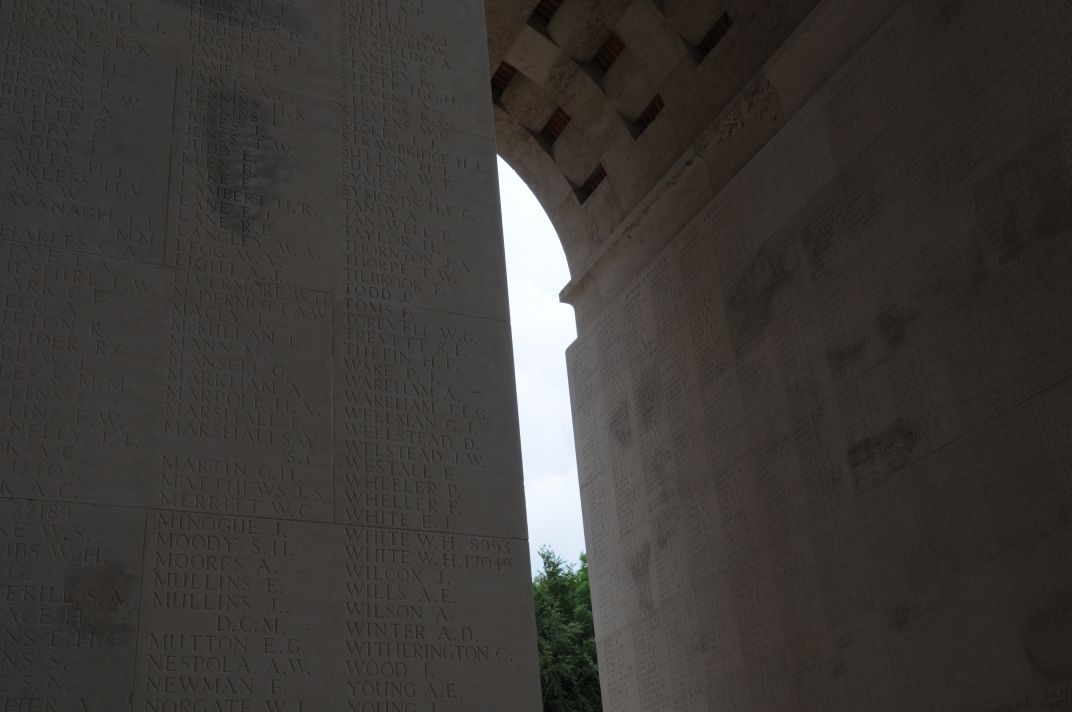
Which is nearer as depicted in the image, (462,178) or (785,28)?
(462,178)

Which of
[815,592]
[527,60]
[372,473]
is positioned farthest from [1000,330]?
[527,60]

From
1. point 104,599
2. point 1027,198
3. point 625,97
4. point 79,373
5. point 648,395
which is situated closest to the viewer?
point 104,599

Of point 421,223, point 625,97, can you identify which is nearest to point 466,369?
point 421,223

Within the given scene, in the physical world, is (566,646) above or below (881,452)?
above

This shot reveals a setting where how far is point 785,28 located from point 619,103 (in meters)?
4.14

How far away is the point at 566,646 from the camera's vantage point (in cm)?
3412

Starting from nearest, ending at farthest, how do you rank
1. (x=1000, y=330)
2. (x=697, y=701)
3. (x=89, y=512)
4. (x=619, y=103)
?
(x=89, y=512) → (x=1000, y=330) → (x=697, y=701) → (x=619, y=103)

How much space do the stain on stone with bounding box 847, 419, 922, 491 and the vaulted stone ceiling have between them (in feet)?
16.5

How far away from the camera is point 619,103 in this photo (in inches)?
746

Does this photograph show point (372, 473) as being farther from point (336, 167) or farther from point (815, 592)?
point (815, 592)

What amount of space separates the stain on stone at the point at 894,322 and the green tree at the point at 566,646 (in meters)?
19.0

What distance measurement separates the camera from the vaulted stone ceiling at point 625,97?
16.1 m

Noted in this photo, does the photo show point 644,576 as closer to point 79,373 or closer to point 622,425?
point 622,425

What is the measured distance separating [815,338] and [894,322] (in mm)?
1382
